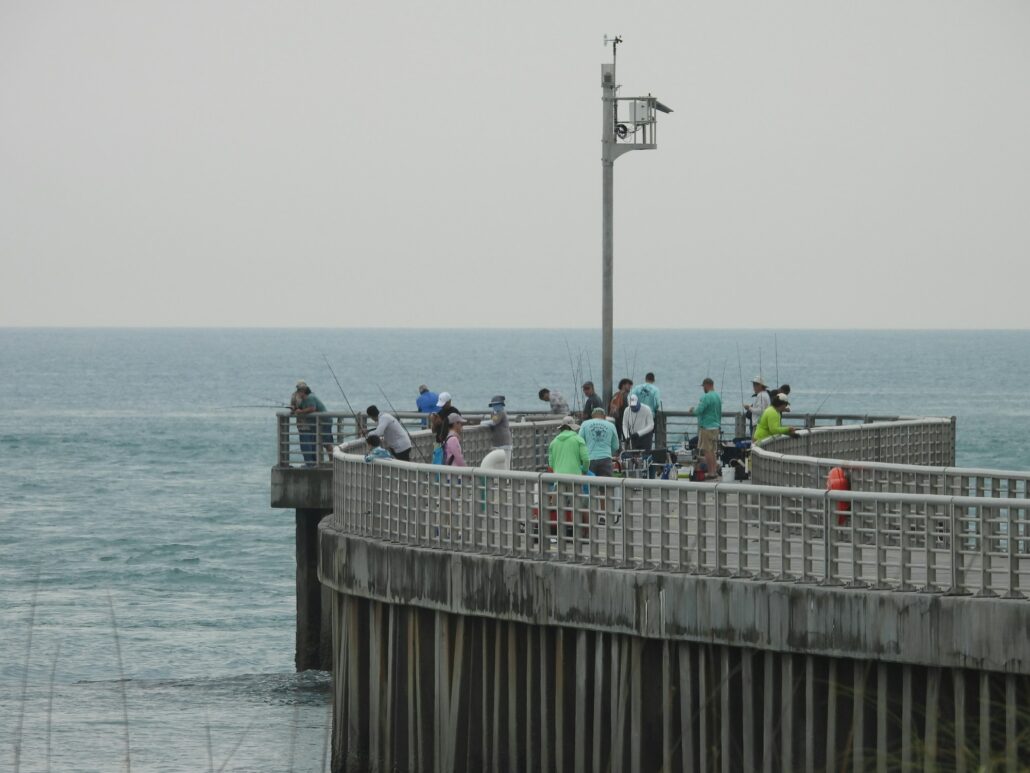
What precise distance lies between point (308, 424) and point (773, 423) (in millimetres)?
8102

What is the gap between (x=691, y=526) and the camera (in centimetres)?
2062

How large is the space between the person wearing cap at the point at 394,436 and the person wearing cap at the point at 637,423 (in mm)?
6247

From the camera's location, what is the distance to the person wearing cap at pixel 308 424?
30469 millimetres

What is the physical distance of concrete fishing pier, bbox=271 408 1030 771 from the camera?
629 inches

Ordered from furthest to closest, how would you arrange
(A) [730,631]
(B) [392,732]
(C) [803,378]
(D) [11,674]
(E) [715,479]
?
(C) [803,378] < (D) [11,674] < (E) [715,479] < (B) [392,732] < (A) [730,631]

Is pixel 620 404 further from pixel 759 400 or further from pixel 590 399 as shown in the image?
pixel 759 400

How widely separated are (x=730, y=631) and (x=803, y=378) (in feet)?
478

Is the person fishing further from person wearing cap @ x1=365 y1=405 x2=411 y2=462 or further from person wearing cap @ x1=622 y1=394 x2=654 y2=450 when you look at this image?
person wearing cap @ x1=365 y1=405 x2=411 y2=462

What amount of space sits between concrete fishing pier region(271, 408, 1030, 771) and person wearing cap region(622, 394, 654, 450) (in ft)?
27.7

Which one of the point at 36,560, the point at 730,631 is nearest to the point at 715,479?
the point at 730,631

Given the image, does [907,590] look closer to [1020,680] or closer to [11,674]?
[1020,680]

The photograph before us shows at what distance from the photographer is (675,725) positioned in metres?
17.3

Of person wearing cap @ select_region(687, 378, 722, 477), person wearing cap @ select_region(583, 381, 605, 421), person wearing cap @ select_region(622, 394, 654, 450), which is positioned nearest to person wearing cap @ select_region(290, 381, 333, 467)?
person wearing cap @ select_region(583, 381, 605, 421)

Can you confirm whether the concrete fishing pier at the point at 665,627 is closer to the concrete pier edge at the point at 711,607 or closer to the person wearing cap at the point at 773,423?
the concrete pier edge at the point at 711,607
